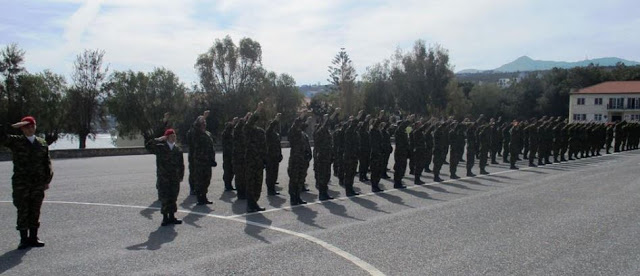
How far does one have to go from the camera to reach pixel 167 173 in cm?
867

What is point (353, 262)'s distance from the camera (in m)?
6.40

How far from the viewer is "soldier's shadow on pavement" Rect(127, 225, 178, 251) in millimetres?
6980

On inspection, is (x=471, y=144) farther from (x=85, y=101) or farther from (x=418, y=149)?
(x=85, y=101)

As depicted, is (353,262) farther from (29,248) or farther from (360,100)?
(360,100)

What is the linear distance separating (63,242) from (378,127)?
343 inches

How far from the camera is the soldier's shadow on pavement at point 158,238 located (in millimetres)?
6980

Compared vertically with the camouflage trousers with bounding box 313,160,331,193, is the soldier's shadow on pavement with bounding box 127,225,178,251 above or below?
below

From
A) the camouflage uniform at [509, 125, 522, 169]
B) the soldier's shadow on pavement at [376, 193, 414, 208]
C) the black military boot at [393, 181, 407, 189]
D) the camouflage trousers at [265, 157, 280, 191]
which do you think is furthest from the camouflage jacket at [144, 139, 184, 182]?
the camouflage uniform at [509, 125, 522, 169]

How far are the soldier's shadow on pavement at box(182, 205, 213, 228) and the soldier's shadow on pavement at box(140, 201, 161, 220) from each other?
66cm

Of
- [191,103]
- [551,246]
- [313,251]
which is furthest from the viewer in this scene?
[191,103]

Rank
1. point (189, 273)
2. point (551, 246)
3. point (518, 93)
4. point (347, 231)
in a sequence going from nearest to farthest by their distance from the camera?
point (189, 273) < point (551, 246) < point (347, 231) < point (518, 93)

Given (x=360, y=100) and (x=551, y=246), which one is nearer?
(x=551, y=246)

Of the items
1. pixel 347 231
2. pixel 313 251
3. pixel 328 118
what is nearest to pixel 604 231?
pixel 347 231

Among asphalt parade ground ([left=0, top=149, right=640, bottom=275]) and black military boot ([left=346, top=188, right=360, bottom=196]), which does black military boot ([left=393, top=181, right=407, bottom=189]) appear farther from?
black military boot ([left=346, top=188, right=360, bottom=196])
